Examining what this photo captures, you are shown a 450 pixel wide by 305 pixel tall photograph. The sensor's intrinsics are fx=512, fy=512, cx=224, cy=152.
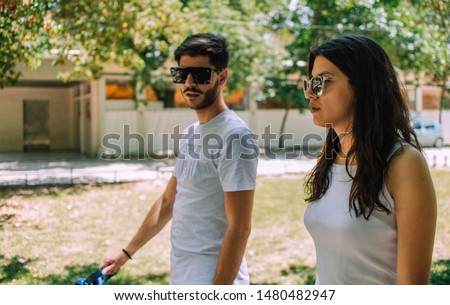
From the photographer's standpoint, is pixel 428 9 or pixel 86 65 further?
pixel 86 65

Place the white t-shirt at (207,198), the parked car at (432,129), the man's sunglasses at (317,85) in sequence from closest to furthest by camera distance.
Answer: the man's sunglasses at (317,85) < the white t-shirt at (207,198) < the parked car at (432,129)

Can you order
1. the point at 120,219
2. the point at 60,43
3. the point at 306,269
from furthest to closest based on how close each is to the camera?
the point at 120,219, the point at 60,43, the point at 306,269

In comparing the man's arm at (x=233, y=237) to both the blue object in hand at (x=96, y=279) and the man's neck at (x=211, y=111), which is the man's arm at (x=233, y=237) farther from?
the blue object in hand at (x=96, y=279)

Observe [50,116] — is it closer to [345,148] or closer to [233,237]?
[233,237]

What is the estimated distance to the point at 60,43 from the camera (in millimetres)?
5777

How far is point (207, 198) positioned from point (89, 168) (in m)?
4.99

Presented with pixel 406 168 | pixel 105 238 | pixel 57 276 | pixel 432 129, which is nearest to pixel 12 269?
pixel 57 276

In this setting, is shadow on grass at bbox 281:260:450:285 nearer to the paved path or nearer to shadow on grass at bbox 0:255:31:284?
the paved path

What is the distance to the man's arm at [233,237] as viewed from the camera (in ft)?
6.18

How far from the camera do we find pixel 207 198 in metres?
2.03

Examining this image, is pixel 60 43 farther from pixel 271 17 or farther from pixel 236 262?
pixel 271 17

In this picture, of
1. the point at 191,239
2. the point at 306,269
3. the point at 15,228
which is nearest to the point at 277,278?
the point at 306,269

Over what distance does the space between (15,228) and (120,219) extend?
2.49 m

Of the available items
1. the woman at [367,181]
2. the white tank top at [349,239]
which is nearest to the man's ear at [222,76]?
the woman at [367,181]
